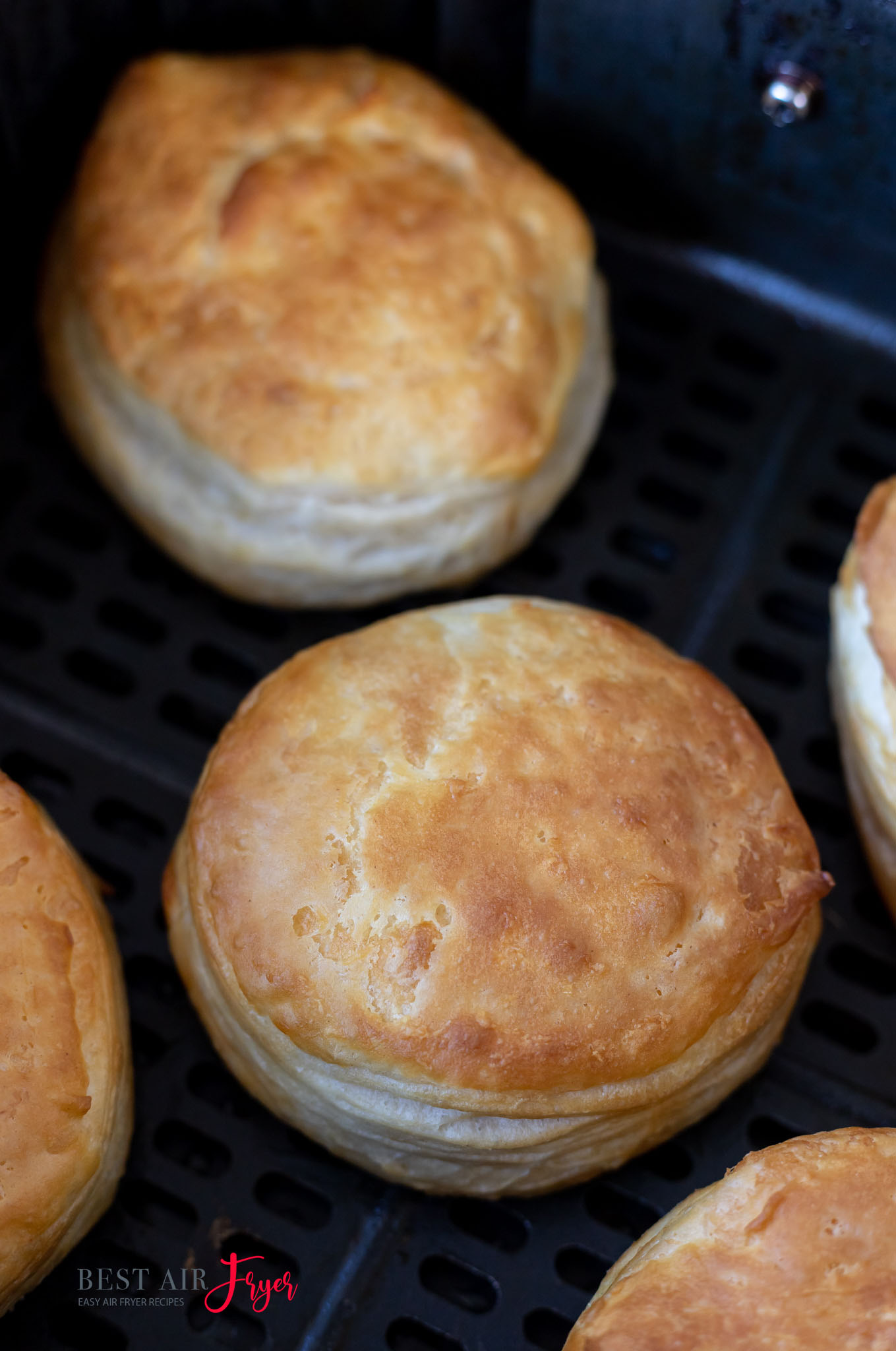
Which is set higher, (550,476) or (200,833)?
(550,476)

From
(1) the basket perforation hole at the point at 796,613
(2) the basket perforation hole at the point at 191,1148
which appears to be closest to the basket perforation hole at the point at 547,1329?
(2) the basket perforation hole at the point at 191,1148

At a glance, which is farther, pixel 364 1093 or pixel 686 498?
pixel 686 498

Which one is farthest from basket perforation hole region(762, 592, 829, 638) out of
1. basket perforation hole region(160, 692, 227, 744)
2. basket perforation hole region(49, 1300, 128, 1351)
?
basket perforation hole region(49, 1300, 128, 1351)

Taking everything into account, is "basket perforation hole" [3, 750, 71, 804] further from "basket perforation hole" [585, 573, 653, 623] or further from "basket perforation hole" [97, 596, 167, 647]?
"basket perforation hole" [585, 573, 653, 623]

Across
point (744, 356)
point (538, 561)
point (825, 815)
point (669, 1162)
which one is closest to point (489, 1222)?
point (669, 1162)

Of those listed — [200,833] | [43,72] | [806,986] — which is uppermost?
[43,72]

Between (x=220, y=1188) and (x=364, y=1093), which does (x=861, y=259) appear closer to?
(x=364, y=1093)

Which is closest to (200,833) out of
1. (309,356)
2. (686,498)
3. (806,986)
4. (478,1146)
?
(478,1146)

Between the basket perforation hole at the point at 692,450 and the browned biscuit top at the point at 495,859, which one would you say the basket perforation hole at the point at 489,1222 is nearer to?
the browned biscuit top at the point at 495,859
